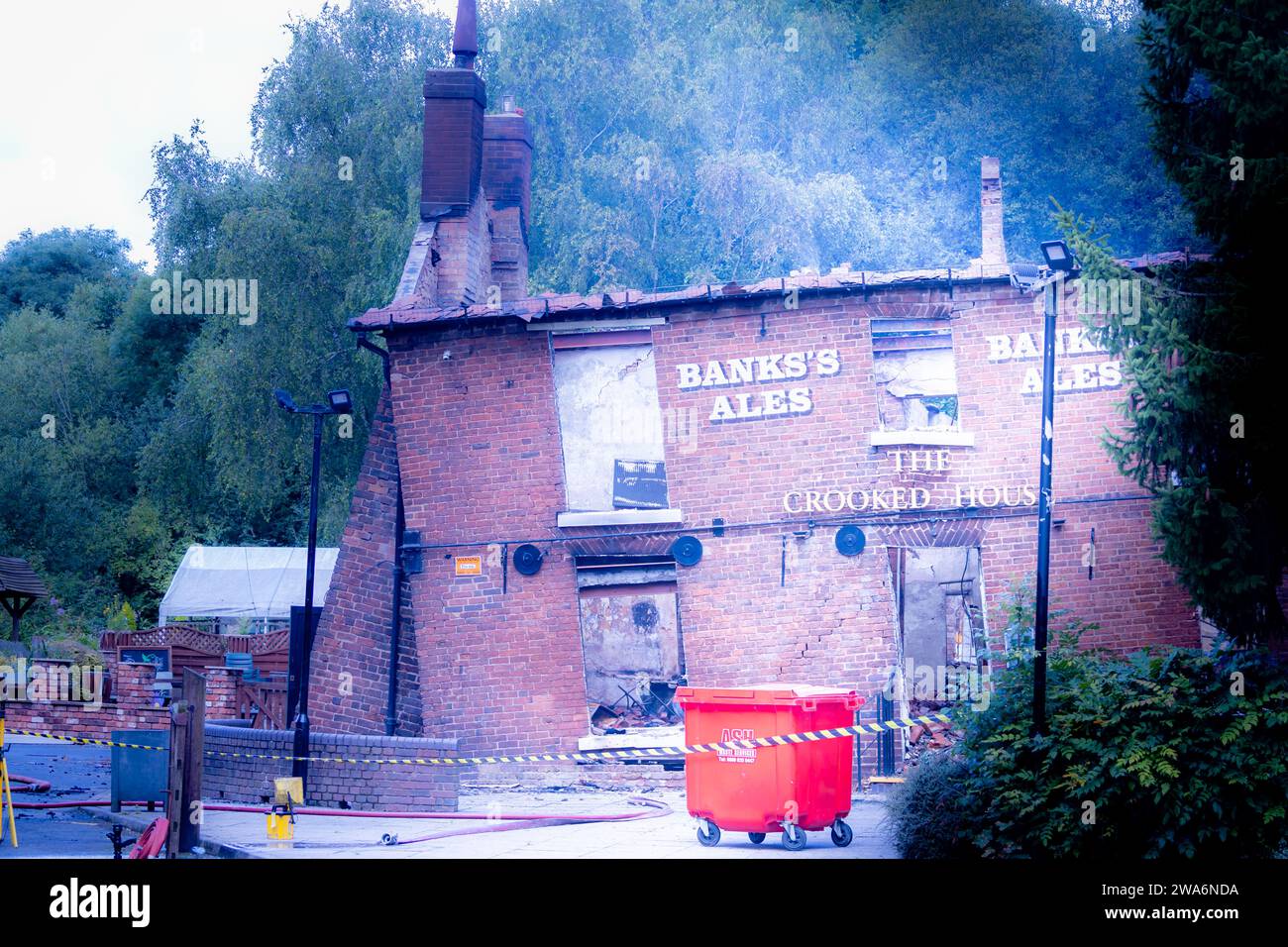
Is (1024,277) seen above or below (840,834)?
above

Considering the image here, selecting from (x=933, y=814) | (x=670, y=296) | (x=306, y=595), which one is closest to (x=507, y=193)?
(x=670, y=296)

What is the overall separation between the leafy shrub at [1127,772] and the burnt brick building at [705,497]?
649cm

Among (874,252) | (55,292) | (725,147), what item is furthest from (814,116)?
(55,292)

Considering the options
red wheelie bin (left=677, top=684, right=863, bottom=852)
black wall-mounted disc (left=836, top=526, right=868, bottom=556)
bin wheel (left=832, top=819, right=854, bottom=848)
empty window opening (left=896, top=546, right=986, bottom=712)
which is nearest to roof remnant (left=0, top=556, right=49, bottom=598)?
empty window opening (left=896, top=546, right=986, bottom=712)

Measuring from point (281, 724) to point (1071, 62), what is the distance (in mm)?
30239

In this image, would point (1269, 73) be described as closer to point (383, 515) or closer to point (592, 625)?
point (592, 625)

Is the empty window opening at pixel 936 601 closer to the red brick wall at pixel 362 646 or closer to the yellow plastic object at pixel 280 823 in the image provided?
the red brick wall at pixel 362 646

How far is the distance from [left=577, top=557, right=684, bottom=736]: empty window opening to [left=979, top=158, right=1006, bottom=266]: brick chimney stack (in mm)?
6754

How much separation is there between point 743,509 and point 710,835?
652cm

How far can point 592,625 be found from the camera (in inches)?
738

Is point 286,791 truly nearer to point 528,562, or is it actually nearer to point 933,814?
point 933,814

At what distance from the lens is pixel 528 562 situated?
18.5 metres

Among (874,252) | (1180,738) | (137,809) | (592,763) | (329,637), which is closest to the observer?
(1180,738)

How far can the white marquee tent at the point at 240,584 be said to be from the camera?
3719cm
